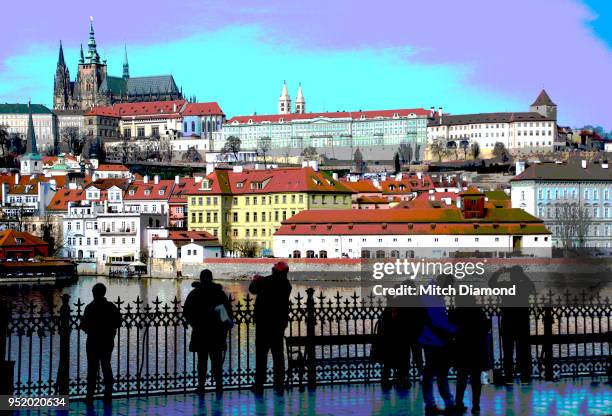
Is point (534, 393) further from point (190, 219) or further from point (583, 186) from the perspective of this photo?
point (583, 186)

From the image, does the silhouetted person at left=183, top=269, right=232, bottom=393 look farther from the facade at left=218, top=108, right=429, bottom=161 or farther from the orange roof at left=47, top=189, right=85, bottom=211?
the facade at left=218, top=108, right=429, bottom=161

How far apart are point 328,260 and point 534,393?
1961 inches

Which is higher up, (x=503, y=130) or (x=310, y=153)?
(x=503, y=130)

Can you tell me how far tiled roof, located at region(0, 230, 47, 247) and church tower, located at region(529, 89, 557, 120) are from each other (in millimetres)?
104355

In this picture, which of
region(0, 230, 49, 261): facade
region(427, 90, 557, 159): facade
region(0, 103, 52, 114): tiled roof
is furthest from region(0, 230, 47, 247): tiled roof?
region(0, 103, 52, 114): tiled roof

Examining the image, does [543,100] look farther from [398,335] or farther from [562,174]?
[398,335]

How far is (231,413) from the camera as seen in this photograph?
40.6 ft

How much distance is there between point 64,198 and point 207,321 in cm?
7284

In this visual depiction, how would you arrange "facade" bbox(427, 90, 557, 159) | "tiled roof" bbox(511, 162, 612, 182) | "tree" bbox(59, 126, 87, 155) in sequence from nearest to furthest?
1. "tiled roof" bbox(511, 162, 612, 182)
2. "facade" bbox(427, 90, 557, 159)
3. "tree" bbox(59, 126, 87, 155)

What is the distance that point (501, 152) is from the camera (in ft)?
513

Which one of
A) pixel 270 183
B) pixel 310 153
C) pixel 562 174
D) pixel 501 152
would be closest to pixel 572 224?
pixel 562 174

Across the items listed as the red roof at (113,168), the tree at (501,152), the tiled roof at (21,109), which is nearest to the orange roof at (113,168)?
the red roof at (113,168)

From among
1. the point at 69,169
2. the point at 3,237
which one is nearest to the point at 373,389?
the point at 3,237

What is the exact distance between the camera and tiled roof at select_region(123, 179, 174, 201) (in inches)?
3209
